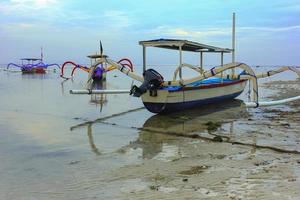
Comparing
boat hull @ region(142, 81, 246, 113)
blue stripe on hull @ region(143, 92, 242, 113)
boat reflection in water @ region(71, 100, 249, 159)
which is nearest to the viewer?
boat reflection in water @ region(71, 100, 249, 159)

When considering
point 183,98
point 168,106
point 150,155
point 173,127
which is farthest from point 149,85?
point 150,155

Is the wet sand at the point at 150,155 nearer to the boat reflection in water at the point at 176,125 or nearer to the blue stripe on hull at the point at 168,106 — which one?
the boat reflection in water at the point at 176,125

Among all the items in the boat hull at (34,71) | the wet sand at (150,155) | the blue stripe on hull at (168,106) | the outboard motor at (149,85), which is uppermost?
the boat hull at (34,71)

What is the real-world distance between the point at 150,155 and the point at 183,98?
19.0 ft

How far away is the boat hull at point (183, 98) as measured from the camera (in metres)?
12.7

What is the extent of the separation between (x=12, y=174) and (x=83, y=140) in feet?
10.1

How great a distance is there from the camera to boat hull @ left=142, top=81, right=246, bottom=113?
41.6ft

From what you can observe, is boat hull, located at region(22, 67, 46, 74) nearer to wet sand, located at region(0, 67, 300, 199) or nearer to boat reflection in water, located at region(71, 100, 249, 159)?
wet sand, located at region(0, 67, 300, 199)

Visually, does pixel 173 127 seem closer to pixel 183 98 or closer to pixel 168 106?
pixel 168 106

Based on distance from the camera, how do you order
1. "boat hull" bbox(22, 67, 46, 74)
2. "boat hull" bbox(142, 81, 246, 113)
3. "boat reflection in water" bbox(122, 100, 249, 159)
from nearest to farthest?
"boat reflection in water" bbox(122, 100, 249, 159) → "boat hull" bbox(142, 81, 246, 113) → "boat hull" bbox(22, 67, 46, 74)

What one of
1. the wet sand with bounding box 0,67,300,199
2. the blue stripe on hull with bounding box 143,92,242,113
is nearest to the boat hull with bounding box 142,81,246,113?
the blue stripe on hull with bounding box 143,92,242,113

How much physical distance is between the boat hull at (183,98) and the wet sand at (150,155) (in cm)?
32

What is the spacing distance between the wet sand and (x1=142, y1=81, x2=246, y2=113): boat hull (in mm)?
321

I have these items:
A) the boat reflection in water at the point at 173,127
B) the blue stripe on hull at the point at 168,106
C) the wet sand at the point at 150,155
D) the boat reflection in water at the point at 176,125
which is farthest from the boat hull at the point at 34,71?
the blue stripe on hull at the point at 168,106
